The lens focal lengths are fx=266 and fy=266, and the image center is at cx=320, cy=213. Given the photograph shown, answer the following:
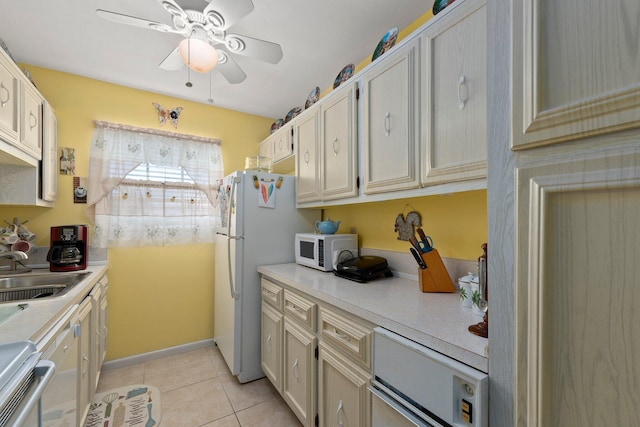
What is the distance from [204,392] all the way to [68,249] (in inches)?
57.8

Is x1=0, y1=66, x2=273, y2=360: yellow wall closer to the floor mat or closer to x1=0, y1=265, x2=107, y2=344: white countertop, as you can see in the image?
the floor mat

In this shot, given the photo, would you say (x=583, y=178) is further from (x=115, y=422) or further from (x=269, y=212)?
(x=115, y=422)

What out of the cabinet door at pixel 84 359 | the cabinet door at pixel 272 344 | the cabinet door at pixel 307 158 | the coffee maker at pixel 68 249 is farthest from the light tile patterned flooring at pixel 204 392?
the cabinet door at pixel 307 158

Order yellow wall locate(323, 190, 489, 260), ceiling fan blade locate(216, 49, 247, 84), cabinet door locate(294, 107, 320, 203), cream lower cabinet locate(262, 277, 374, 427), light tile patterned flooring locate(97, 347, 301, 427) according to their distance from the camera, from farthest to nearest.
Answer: cabinet door locate(294, 107, 320, 203) → light tile patterned flooring locate(97, 347, 301, 427) → ceiling fan blade locate(216, 49, 247, 84) → yellow wall locate(323, 190, 489, 260) → cream lower cabinet locate(262, 277, 374, 427)

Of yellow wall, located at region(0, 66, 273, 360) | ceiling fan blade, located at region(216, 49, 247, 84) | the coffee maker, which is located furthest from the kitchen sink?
ceiling fan blade, located at region(216, 49, 247, 84)

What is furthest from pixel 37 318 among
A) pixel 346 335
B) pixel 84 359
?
pixel 346 335

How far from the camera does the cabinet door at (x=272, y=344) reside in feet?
5.98

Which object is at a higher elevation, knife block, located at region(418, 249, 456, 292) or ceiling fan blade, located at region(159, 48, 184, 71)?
ceiling fan blade, located at region(159, 48, 184, 71)

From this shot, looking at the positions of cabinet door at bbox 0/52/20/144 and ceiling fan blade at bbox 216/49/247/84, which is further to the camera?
ceiling fan blade at bbox 216/49/247/84

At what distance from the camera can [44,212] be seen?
7.05 ft

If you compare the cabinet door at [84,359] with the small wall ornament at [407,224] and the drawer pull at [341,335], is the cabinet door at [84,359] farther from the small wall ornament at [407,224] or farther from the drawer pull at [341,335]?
the small wall ornament at [407,224]

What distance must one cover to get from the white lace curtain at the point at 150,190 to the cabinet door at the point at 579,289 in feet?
8.65

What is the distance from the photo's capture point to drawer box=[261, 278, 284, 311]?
1.83 metres

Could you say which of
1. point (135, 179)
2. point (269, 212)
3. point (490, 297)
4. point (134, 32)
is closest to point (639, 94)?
point (490, 297)
